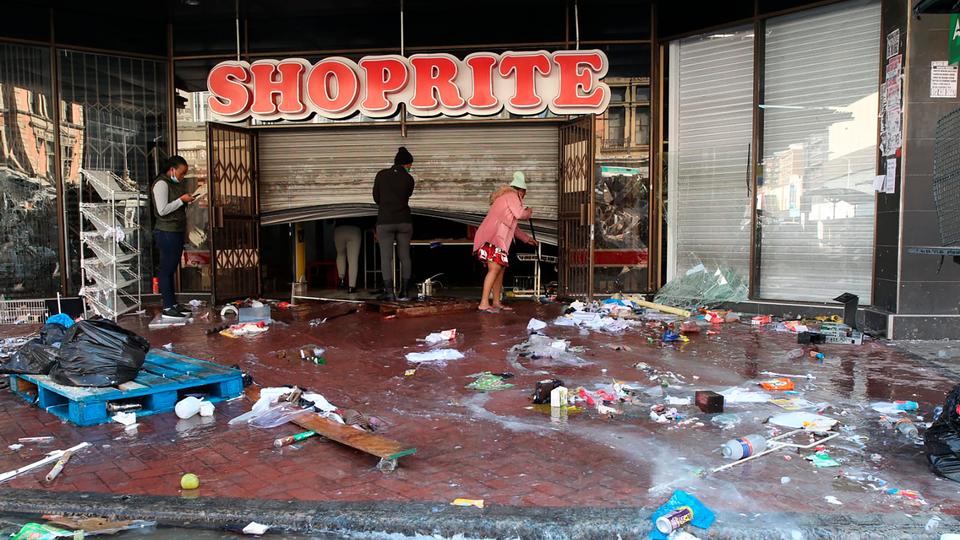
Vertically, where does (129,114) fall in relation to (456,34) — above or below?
below

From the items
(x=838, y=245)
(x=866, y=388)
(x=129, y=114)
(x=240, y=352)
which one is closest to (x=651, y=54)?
(x=838, y=245)

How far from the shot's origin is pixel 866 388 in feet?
16.6

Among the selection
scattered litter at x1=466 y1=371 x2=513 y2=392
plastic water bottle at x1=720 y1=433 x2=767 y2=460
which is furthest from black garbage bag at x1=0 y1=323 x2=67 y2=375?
plastic water bottle at x1=720 y1=433 x2=767 y2=460

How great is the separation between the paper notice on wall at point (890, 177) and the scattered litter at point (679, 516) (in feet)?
18.9

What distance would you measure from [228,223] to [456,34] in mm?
4532

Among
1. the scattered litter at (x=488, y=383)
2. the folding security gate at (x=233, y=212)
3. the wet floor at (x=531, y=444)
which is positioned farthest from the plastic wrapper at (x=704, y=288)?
the folding security gate at (x=233, y=212)

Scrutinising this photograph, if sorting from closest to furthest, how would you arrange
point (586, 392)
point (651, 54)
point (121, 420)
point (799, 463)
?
1. point (799, 463)
2. point (121, 420)
3. point (586, 392)
4. point (651, 54)

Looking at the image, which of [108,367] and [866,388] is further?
[866,388]

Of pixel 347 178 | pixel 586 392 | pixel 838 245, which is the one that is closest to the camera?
pixel 586 392

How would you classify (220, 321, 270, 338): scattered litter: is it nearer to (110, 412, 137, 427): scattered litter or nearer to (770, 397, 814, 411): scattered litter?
(110, 412, 137, 427): scattered litter

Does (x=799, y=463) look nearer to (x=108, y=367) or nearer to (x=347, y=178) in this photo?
(x=108, y=367)

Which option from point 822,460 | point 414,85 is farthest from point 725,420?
point 414,85

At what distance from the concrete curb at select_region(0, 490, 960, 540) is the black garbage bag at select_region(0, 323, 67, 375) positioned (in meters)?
1.73

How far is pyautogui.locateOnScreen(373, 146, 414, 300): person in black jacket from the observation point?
936cm
